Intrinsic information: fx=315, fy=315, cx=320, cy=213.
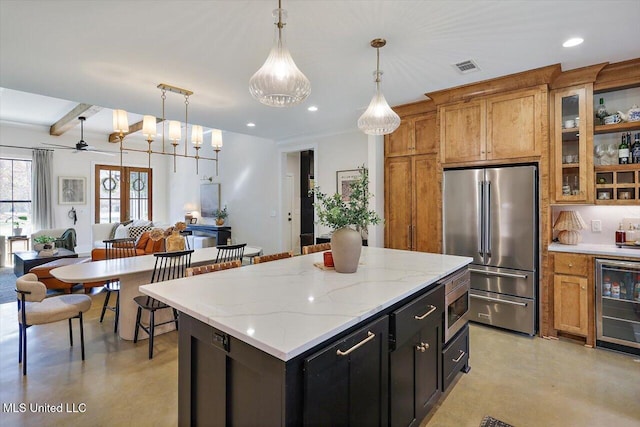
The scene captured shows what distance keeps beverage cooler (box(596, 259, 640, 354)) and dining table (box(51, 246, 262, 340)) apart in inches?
155


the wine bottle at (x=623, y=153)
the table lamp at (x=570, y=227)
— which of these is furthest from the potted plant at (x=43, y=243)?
the wine bottle at (x=623, y=153)

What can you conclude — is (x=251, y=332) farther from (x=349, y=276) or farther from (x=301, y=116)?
(x=301, y=116)

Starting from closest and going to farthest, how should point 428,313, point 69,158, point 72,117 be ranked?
point 428,313 → point 72,117 → point 69,158

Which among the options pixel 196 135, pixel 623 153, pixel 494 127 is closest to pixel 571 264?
pixel 623 153

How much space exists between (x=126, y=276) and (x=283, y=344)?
2.57 m

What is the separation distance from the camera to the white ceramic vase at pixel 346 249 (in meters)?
2.00

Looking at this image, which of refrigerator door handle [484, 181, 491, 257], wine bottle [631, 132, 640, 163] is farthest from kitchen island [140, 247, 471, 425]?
wine bottle [631, 132, 640, 163]

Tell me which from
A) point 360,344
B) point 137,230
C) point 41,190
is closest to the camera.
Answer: point 360,344

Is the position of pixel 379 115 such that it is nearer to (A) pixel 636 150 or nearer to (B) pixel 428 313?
(B) pixel 428 313

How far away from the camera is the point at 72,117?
6.14 m

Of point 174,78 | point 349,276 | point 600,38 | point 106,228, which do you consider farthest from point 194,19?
point 106,228

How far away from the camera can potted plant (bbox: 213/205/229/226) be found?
7.57 metres

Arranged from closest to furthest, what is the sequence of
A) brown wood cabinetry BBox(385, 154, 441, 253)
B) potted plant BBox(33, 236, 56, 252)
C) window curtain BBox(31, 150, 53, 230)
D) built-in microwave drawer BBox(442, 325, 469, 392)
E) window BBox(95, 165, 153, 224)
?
built-in microwave drawer BBox(442, 325, 469, 392)
brown wood cabinetry BBox(385, 154, 441, 253)
potted plant BBox(33, 236, 56, 252)
window curtain BBox(31, 150, 53, 230)
window BBox(95, 165, 153, 224)

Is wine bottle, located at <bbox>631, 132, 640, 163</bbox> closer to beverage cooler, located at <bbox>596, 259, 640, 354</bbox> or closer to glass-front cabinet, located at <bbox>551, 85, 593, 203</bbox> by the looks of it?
glass-front cabinet, located at <bbox>551, 85, 593, 203</bbox>
